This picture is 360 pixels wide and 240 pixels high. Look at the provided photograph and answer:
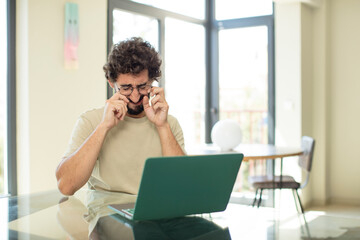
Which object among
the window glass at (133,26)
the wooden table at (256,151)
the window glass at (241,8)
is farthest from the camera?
the window glass at (241,8)

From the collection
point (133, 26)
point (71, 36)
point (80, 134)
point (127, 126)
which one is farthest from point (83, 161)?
point (133, 26)

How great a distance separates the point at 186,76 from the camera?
5320 mm

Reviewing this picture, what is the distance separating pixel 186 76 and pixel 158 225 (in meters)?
4.24

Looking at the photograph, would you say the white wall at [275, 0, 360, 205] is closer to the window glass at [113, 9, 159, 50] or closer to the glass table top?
the window glass at [113, 9, 159, 50]

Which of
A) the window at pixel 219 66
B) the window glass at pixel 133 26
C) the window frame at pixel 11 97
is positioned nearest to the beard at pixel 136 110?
the window frame at pixel 11 97

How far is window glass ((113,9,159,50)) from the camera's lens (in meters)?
4.31

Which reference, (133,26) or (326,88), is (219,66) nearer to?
(326,88)

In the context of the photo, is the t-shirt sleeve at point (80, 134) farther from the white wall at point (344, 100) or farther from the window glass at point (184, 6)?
the white wall at point (344, 100)

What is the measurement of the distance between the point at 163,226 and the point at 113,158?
731 mm

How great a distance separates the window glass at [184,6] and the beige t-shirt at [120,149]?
2.90 m

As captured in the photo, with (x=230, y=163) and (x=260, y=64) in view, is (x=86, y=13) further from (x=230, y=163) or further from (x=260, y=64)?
(x=230, y=163)

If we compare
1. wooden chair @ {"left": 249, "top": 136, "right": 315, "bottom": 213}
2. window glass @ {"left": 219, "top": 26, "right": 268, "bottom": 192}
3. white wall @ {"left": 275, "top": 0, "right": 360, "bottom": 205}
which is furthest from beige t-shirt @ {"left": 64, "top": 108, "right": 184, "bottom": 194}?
window glass @ {"left": 219, "top": 26, "right": 268, "bottom": 192}

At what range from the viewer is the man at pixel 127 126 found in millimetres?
1747

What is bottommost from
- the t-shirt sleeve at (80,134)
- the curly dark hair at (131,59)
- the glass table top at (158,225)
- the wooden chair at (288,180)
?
the wooden chair at (288,180)
